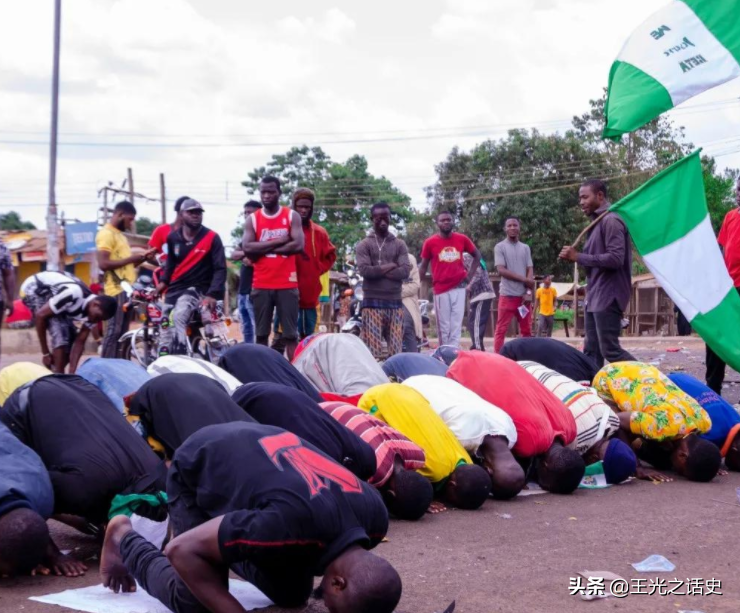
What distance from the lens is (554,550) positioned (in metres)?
4.24

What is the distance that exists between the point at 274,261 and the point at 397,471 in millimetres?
4174

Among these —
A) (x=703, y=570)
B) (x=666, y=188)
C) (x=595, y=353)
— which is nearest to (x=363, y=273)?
(x=595, y=353)

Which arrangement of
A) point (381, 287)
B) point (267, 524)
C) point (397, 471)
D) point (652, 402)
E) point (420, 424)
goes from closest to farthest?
1. point (267, 524)
2. point (397, 471)
3. point (420, 424)
4. point (652, 402)
5. point (381, 287)

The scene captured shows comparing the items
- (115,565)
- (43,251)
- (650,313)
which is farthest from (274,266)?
(650,313)

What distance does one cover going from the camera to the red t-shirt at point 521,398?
5.51 meters

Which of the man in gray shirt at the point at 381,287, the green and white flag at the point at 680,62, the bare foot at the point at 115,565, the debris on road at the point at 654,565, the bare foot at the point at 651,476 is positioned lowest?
the bare foot at the point at 651,476

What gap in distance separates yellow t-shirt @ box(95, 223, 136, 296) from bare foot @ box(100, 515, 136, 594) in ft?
19.8

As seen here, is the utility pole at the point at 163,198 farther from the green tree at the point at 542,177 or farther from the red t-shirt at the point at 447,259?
the red t-shirt at the point at 447,259

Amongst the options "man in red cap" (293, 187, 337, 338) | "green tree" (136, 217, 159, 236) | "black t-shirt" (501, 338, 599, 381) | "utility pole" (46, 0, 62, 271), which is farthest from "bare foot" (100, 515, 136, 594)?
"green tree" (136, 217, 159, 236)

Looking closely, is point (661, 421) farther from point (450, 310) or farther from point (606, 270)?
point (450, 310)

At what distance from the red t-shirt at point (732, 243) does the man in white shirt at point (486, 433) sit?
3.16 meters

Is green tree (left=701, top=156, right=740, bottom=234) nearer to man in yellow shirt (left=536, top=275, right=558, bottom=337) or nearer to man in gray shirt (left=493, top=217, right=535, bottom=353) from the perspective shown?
man in yellow shirt (left=536, top=275, right=558, bottom=337)

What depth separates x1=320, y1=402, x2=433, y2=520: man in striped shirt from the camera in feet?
15.2

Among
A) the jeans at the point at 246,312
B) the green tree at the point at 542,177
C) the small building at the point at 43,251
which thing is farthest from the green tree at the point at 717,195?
the jeans at the point at 246,312
